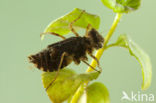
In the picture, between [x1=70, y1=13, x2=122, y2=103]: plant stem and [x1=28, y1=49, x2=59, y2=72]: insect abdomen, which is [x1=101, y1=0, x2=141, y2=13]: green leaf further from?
[x1=28, y1=49, x2=59, y2=72]: insect abdomen

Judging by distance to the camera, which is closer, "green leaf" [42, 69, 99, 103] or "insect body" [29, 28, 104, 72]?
"green leaf" [42, 69, 99, 103]

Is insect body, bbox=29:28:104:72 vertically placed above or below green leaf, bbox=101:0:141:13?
below

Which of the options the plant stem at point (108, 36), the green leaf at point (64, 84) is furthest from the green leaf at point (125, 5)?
the green leaf at point (64, 84)

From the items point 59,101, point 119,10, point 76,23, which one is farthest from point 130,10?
point 59,101

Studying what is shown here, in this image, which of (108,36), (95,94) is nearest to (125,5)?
(108,36)

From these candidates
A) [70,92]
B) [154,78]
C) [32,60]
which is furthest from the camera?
[154,78]

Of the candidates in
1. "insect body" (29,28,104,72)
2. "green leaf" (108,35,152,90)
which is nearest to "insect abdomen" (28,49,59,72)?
"insect body" (29,28,104,72)

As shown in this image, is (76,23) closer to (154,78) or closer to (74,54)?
(74,54)
